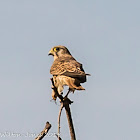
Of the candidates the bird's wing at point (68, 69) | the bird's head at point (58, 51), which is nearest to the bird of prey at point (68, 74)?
the bird's wing at point (68, 69)

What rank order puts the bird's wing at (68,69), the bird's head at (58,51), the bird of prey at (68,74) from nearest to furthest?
the bird of prey at (68,74), the bird's wing at (68,69), the bird's head at (58,51)

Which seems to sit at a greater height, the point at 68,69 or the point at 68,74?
the point at 68,69

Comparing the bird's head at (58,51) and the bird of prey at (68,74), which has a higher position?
the bird's head at (58,51)

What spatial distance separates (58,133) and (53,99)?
1.88 m

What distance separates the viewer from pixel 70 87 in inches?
241

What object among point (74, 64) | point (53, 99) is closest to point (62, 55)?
point (74, 64)

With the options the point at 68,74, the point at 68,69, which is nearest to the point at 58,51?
the point at 68,69

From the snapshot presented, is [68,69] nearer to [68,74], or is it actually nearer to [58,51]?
[68,74]

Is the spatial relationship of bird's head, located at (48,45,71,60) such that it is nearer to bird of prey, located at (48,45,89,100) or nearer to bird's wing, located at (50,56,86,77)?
bird of prey, located at (48,45,89,100)

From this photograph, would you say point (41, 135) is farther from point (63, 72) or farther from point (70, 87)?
point (63, 72)

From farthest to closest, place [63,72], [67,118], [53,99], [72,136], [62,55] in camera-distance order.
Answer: [62,55], [63,72], [53,99], [67,118], [72,136]

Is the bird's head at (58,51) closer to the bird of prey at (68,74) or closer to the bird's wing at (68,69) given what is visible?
the bird of prey at (68,74)

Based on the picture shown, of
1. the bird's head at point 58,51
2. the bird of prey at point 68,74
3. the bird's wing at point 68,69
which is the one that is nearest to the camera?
the bird of prey at point 68,74

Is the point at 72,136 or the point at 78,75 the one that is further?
the point at 78,75
